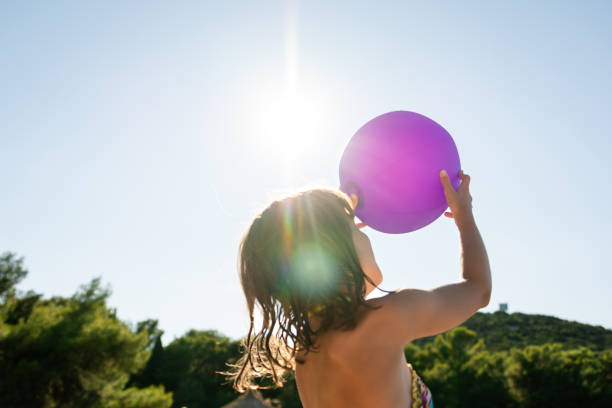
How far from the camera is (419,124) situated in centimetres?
203

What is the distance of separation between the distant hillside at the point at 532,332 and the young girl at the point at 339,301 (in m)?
→ 40.8

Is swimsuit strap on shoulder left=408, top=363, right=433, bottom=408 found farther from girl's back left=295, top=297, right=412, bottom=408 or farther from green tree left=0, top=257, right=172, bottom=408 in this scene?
green tree left=0, top=257, right=172, bottom=408

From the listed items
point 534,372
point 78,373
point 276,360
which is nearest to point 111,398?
point 78,373

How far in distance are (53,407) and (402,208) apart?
25197 millimetres

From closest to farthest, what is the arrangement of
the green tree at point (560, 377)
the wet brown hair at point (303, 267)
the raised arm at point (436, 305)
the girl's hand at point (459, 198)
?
the raised arm at point (436, 305) < the wet brown hair at point (303, 267) < the girl's hand at point (459, 198) < the green tree at point (560, 377)

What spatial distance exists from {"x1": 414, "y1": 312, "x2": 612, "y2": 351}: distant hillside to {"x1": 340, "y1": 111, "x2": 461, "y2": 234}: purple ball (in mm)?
40385

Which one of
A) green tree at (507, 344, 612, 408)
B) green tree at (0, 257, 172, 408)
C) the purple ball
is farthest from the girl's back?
green tree at (507, 344, 612, 408)

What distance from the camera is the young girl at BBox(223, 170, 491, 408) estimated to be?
1.30m

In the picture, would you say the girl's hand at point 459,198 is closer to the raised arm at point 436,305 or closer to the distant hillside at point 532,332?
the raised arm at point 436,305

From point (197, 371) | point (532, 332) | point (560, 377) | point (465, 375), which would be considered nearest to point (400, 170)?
point (465, 375)

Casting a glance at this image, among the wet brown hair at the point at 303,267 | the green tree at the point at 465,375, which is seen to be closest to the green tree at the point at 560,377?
the green tree at the point at 465,375

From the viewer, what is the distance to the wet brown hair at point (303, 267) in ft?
4.58

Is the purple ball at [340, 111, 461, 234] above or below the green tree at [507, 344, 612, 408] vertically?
above

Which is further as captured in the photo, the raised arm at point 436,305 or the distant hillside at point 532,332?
the distant hillside at point 532,332
